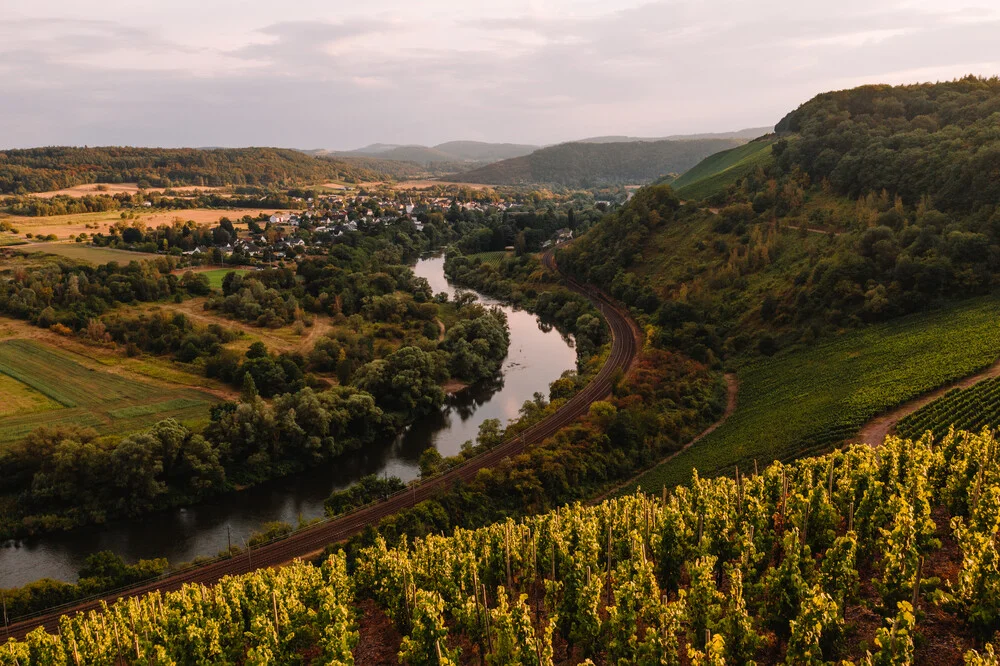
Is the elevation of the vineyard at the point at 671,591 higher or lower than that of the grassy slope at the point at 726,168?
lower

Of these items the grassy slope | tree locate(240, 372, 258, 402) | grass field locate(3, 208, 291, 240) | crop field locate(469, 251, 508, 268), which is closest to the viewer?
tree locate(240, 372, 258, 402)

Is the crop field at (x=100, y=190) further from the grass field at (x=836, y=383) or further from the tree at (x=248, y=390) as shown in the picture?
the grass field at (x=836, y=383)

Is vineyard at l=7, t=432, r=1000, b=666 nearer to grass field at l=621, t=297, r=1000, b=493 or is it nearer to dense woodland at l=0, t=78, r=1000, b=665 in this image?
dense woodland at l=0, t=78, r=1000, b=665

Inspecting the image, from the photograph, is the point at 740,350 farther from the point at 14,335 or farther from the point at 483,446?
the point at 14,335

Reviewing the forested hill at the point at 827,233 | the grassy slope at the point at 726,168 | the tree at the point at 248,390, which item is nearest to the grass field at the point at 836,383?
the forested hill at the point at 827,233

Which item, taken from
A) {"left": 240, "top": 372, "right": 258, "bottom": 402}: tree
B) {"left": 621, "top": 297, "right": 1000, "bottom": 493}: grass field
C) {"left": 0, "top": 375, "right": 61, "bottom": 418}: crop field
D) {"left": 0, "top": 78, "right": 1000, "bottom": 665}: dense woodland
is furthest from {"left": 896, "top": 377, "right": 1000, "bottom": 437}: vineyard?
{"left": 0, "top": 375, "right": 61, "bottom": 418}: crop field

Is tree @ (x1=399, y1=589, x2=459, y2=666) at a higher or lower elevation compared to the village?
lower
